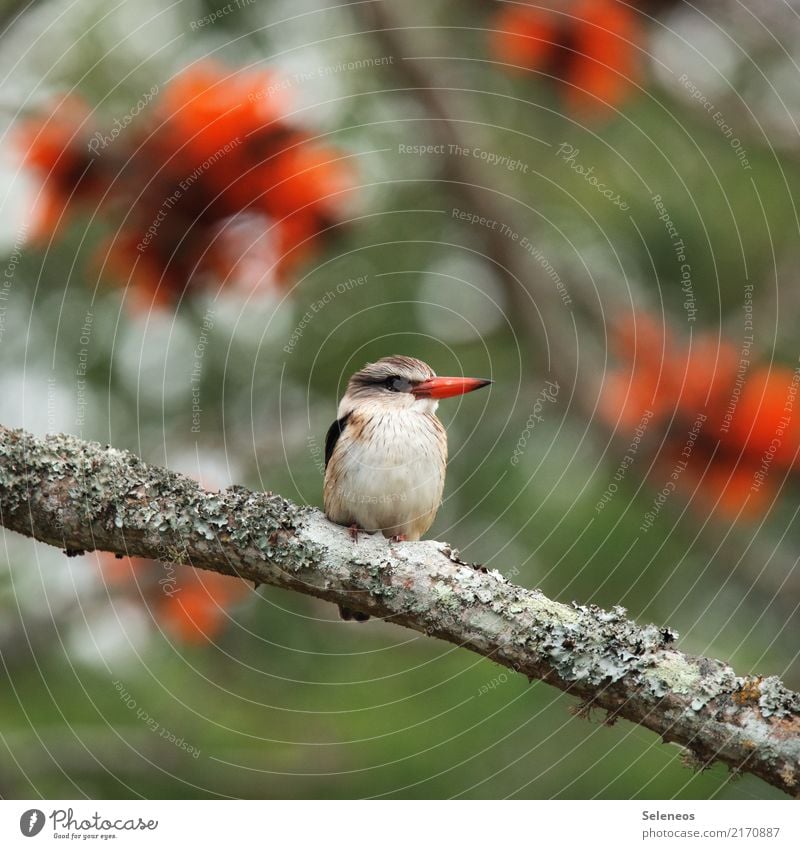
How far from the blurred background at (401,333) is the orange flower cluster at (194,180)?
1 cm

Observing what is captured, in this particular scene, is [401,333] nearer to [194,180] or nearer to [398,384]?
[398,384]

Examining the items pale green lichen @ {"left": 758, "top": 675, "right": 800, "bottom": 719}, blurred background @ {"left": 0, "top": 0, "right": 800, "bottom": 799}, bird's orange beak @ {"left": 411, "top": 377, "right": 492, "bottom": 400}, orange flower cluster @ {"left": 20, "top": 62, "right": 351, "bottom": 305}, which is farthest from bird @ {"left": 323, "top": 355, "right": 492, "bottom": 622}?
pale green lichen @ {"left": 758, "top": 675, "right": 800, "bottom": 719}

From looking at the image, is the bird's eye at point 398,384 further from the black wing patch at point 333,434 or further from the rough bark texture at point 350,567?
the rough bark texture at point 350,567

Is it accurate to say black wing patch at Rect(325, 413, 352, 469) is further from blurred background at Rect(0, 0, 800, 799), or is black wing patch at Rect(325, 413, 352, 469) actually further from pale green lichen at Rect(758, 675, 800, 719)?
pale green lichen at Rect(758, 675, 800, 719)

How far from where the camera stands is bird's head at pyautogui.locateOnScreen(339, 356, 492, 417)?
4324mm

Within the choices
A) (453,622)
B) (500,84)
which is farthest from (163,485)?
(500,84)

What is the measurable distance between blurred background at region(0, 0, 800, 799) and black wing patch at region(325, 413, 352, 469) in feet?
0.74

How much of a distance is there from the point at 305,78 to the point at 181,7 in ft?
2.04

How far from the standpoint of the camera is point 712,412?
4.36 m

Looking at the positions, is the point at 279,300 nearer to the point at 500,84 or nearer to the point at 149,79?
the point at 149,79

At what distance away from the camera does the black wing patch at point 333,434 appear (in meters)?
4.50

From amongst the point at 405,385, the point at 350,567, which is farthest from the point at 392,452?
the point at 350,567

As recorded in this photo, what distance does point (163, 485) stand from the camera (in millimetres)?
3213

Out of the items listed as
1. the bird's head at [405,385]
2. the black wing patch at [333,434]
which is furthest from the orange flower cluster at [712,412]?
the black wing patch at [333,434]
